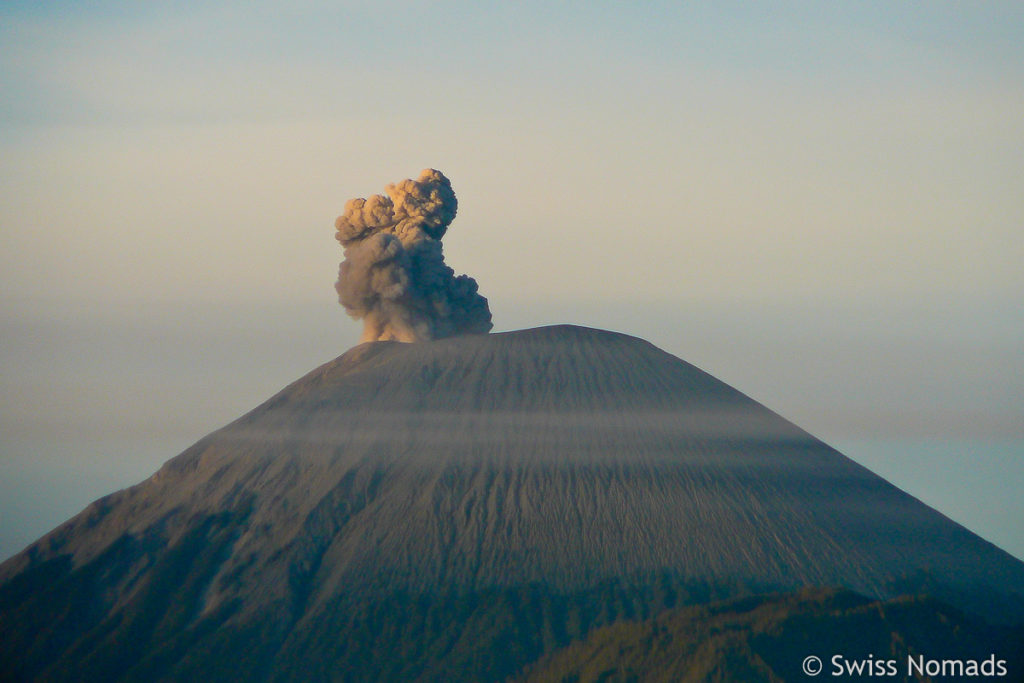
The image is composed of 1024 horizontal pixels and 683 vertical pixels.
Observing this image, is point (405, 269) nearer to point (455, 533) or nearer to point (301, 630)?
point (455, 533)

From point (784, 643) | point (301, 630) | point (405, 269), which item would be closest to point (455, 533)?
point (301, 630)

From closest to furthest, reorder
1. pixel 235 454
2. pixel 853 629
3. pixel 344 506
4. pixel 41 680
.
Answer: pixel 853 629, pixel 41 680, pixel 344 506, pixel 235 454

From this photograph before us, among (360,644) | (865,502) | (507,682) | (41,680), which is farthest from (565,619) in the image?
(41,680)

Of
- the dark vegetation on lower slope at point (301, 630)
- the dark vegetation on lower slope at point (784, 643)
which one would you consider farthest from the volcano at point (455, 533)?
the dark vegetation on lower slope at point (784, 643)

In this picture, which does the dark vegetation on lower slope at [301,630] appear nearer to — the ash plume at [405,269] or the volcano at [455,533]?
the volcano at [455,533]

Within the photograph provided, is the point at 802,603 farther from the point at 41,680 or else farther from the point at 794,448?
the point at 41,680

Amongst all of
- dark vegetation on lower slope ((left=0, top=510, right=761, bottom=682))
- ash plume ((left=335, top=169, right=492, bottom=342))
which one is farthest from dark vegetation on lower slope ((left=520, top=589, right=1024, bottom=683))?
ash plume ((left=335, top=169, right=492, bottom=342))
